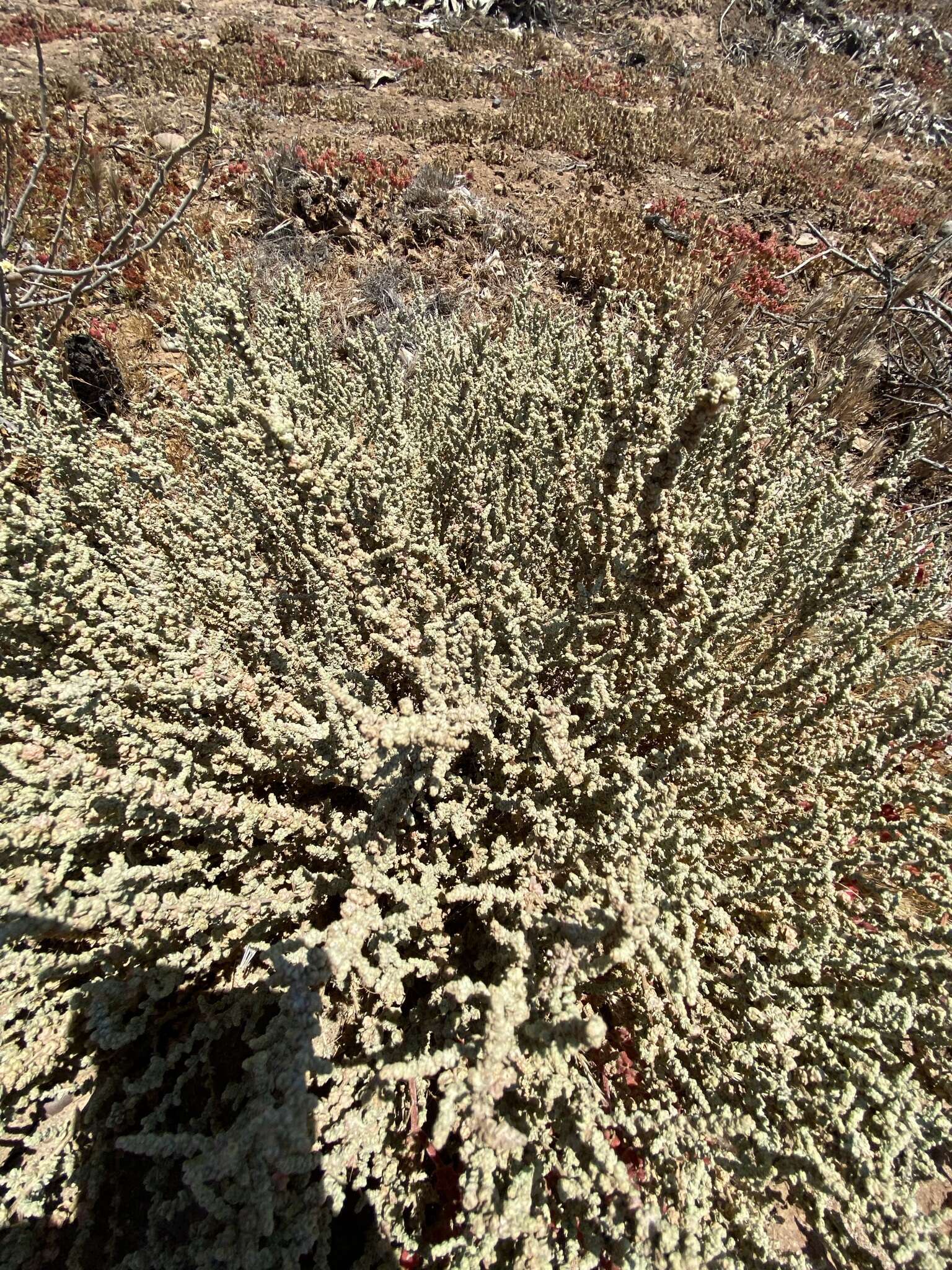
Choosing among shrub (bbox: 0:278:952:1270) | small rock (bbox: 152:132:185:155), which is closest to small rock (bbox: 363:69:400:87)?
small rock (bbox: 152:132:185:155)

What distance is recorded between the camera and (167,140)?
8.05m

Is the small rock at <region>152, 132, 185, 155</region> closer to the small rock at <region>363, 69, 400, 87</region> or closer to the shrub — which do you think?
the small rock at <region>363, 69, 400, 87</region>

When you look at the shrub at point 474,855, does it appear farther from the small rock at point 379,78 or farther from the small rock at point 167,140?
the small rock at point 379,78

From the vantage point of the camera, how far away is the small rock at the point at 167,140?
25.8 ft

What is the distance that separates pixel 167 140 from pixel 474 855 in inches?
407

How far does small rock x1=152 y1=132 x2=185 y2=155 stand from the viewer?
7867mm

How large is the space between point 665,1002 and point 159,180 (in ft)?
10.4

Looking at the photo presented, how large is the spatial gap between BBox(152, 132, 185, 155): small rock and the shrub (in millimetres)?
7684

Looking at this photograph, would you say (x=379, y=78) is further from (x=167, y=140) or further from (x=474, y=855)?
(x=474, y=855)

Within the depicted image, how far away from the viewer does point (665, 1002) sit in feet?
6.23

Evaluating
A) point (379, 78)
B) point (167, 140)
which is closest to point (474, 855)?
point (167, 140)

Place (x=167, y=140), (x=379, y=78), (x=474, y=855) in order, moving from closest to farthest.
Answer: (x=474, y=855) → (x=167, y=140) → (x=379, y=78)

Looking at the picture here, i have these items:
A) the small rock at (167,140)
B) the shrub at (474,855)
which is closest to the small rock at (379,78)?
the small rock at (167,140)

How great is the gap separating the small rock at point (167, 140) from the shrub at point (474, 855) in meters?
7.68
